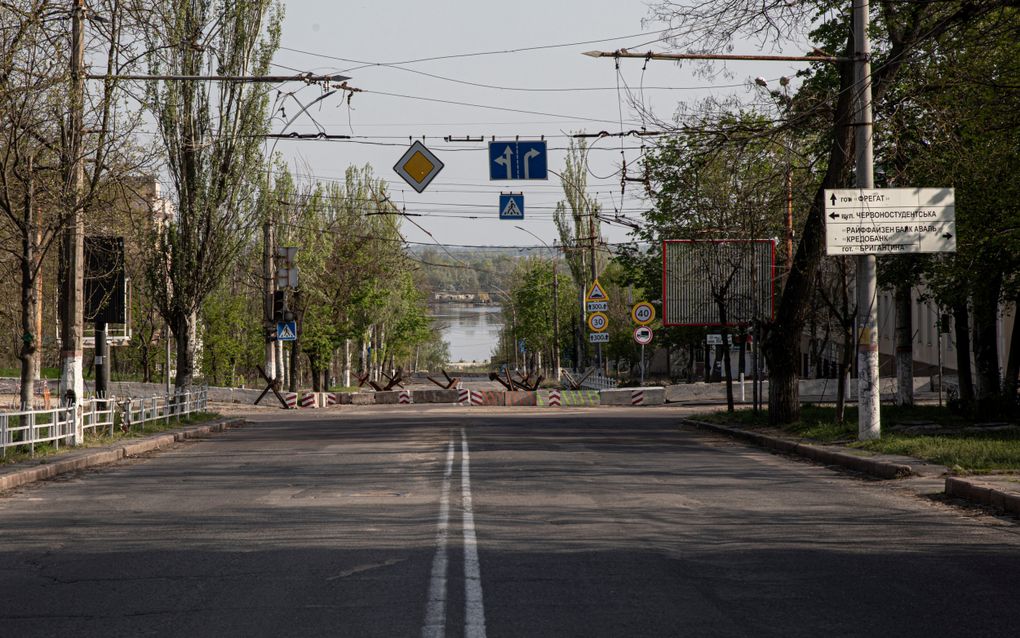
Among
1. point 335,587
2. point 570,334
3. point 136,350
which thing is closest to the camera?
point 335,587

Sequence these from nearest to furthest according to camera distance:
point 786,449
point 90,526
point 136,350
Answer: point 90,526 → point 786,449 → point 136,350

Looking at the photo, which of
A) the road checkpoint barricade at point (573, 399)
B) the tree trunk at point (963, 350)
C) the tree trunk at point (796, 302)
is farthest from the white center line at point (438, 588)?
the road checkpoint barricade at point (573, 399)

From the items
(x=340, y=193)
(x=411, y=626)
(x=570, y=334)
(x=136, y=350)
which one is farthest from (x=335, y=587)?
(x=570, y=334)

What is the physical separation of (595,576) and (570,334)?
321 ft

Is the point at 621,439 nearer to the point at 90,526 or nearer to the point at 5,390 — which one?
the point at 90,526

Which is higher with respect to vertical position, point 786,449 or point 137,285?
point 137,285

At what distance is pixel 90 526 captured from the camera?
1126 centimetres

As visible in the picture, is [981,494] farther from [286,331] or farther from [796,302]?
[286,331]

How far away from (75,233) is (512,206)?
42.3ft

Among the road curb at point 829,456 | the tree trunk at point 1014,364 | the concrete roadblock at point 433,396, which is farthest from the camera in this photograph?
the concrete roadblock at point 433,396

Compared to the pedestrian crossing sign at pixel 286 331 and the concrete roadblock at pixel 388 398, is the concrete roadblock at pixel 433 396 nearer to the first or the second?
the concrete roadblock at pixel 388 398

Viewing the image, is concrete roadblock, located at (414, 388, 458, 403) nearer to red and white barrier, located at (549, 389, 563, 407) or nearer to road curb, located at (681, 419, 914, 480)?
red and white barrier, located at (549, 389, 563, 407)

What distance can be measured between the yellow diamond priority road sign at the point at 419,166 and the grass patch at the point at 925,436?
8.96 metres

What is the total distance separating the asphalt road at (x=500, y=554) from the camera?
6.81 meters
